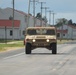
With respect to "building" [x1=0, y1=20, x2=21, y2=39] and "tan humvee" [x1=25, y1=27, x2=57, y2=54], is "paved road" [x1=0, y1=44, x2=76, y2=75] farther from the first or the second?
"building" [x1=0, y1=20, x2=21, y2=39]

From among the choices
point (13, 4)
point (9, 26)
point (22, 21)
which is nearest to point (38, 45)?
point (13, 4)

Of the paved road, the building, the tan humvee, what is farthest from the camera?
the building

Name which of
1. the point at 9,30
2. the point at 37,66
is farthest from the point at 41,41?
the point at 9,30

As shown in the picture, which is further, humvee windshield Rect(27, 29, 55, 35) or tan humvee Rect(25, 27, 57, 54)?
humvee windshield Rect(27, 29, 55, 35)

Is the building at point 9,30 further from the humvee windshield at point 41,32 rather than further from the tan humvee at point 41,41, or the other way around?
the tan humvee at point 41,41

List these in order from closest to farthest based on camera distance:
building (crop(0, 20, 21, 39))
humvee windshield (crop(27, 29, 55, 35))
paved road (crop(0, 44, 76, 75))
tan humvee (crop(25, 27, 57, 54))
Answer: paved road (crop(0, 44, 76, 75)) → tan humvee (crop(25, 27, 57, 54)) → humvee windshield (crop(27, 29, 55, 35)) → building (crop(0, 20, 21, 39))

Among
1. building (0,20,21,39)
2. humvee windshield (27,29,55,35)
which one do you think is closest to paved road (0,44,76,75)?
humvee windshield (27,29,55,35)

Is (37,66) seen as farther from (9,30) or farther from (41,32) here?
(9,30)

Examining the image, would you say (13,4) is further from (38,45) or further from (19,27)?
(38,45)

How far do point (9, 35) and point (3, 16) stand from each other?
55.5 feet

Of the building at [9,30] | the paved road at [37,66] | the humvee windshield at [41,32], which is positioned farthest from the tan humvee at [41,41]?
the building at [9,30]

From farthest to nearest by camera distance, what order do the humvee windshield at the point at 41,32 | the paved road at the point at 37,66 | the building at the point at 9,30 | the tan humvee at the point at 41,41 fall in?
1. the building at the point at 9,30
2. the humvee windshield at the point at 41,32
3. the tan humvee at the point at 41,41
4. the paved road at the point at 37,66

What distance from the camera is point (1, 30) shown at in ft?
372

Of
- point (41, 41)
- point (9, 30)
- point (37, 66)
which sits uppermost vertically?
point (9, 30)
